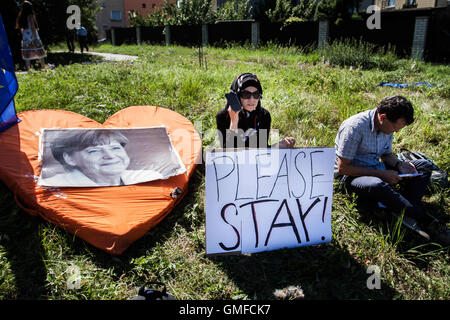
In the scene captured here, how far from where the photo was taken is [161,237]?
2295mm

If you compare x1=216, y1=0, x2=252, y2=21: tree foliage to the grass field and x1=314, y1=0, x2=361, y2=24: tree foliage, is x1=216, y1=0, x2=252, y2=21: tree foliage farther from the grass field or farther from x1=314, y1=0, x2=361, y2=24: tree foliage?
the grass field

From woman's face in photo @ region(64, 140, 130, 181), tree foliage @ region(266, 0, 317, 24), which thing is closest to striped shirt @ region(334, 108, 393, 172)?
woman's face in photo @ region(64, 140, 130, 181)

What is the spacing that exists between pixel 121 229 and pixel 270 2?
2413cm

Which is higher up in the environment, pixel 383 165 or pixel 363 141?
pixel 363 141

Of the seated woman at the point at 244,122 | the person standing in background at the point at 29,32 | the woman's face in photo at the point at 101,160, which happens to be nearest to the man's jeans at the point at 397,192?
the seated woman at the point at 244,122

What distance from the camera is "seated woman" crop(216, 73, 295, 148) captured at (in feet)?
7.95

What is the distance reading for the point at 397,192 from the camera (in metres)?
2.35

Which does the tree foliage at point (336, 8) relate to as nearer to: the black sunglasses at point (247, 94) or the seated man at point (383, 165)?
the seated man at point (383, 165)

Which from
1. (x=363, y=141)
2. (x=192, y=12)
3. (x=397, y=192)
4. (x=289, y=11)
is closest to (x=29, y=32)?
(x=363, y=141)

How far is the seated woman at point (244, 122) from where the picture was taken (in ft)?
7.95

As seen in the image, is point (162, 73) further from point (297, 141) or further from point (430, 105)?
point (430, 105)

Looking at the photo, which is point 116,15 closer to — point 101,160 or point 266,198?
point 101,160

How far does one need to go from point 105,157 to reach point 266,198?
156 centimetres
